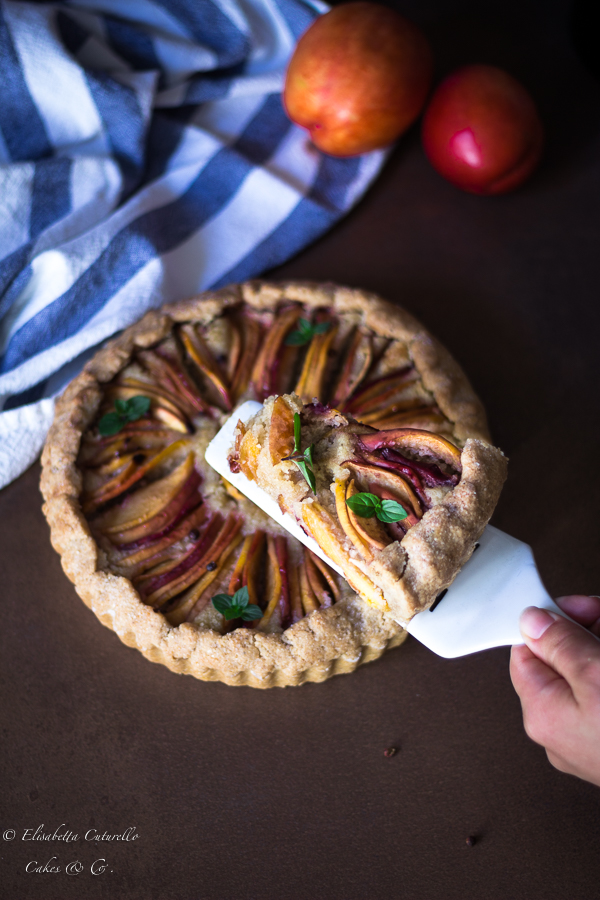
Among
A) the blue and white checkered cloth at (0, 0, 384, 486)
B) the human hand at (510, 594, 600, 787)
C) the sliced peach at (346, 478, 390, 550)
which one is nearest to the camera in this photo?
the human hand at (510, 594, 600, 787)

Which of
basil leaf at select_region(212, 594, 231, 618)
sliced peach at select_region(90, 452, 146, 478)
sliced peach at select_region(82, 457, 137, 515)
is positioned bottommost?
basil leaf at select_region(212, 594, 231, 618)

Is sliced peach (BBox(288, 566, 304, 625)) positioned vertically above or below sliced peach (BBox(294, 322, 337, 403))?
below

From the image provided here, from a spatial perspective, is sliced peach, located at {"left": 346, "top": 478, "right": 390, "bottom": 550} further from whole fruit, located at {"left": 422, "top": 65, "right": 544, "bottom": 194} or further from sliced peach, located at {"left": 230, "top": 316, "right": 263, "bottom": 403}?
whole fruit, located at {"left": 422, "top": 65, "right": 544, "bottom": 194}

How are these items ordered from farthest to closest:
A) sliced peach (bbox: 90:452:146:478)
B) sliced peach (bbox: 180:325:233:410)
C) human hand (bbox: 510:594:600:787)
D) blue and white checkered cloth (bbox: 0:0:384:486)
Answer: blue and white checkered cloth (bbox: 0:0:384:486), sliced peach (bbox: 180:325:233:410), sliced peach (bbox: 90:452:146:478), human hand (bbox: 510:594:600:787)

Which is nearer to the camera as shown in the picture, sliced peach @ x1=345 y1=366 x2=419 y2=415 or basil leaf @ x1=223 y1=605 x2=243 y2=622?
basil leaf @ x1=223 y1=605 x2=243 y2=622

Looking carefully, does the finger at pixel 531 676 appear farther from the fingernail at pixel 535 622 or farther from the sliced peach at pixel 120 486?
the sliced peach at pixel 120 486

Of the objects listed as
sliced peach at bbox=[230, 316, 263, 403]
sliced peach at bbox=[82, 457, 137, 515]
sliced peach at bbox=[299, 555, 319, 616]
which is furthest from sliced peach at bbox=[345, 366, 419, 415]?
sliced peach at bbox=[82, 457, 137, 515]

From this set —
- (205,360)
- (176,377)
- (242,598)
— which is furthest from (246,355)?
(242,598)

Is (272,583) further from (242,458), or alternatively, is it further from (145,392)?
(145,392)
